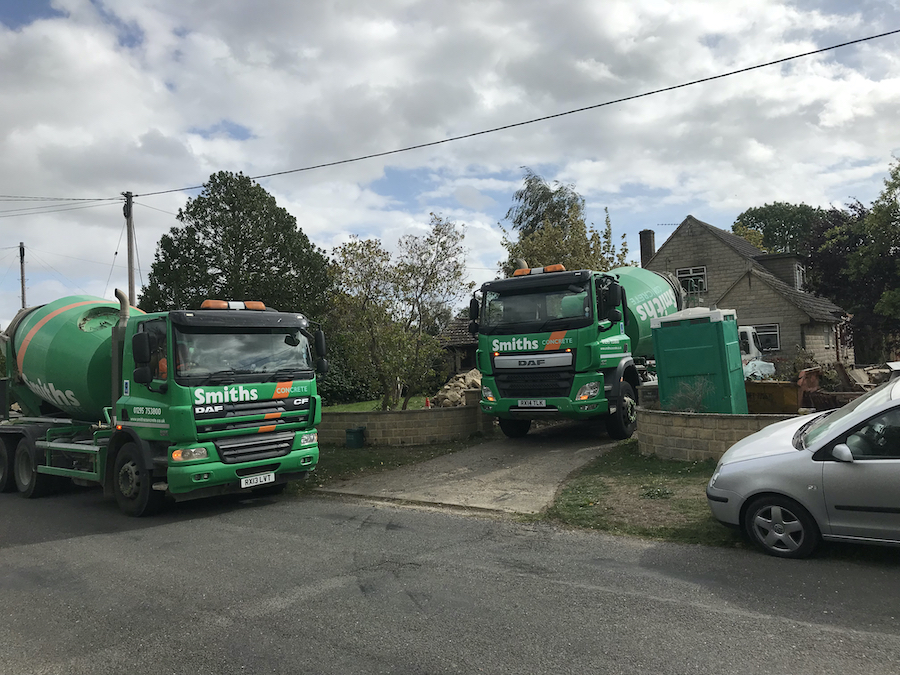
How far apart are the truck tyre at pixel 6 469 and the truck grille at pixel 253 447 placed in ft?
17.3

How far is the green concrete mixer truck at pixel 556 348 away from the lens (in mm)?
11109

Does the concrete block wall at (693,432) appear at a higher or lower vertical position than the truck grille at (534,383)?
lower

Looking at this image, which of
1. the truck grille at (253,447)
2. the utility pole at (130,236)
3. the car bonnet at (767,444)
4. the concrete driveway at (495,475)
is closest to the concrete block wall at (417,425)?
the concrete driveway at (495,475)

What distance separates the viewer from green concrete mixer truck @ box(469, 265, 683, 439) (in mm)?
11109

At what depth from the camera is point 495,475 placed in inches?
393

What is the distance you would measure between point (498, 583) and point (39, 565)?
4.55 m

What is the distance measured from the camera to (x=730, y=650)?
3934 mm

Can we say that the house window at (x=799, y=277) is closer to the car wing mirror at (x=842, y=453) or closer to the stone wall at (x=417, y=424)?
the stone wall at (x=417, y=424)

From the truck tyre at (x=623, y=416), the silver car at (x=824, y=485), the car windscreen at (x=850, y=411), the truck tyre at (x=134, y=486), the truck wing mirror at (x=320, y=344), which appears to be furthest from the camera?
the truck tyre at (x=623, y=416)

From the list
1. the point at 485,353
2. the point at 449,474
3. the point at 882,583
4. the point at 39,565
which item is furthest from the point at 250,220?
the point at 882,583

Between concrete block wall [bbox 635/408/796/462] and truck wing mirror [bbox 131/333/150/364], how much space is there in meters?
7.08

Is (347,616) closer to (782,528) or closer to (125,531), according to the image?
(782,528)

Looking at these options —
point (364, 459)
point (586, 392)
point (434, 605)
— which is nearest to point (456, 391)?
point (364, 459)

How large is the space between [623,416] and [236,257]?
18.0 m
